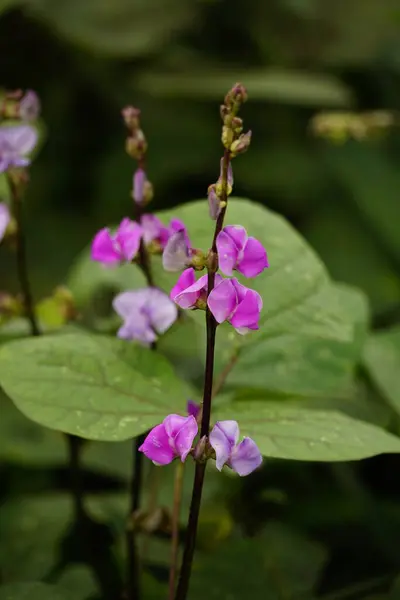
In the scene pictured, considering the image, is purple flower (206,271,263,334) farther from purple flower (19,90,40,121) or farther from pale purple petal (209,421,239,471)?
purple flower (19,90,40,121)

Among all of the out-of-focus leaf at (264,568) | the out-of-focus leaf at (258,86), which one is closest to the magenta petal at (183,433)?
the out-of-focus leaf at (264,568)

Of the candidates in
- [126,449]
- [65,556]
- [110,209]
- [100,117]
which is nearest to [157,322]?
[65,556]

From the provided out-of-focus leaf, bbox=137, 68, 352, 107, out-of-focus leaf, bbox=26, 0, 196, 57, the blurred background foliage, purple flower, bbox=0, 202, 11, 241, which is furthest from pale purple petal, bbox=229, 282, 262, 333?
out-of-focus leaf, bbox=26, 0, 196, 57

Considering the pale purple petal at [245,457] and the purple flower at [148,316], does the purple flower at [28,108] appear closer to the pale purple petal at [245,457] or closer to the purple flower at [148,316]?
the purple flower at [148,316]

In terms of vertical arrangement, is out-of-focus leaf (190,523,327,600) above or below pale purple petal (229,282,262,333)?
below

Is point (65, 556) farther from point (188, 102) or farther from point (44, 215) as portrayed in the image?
point (188, 102)

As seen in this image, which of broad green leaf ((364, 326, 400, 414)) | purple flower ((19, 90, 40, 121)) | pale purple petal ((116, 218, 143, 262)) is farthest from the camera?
broad green leaf ((364, 326, 400, 414))

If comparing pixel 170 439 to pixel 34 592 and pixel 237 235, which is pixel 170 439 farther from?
pixel 34 592
